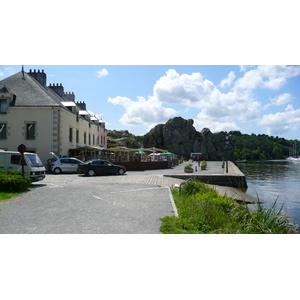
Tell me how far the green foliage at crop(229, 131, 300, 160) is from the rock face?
4131 cm

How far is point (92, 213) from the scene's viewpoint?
8.68 meters

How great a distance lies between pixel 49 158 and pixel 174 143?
5672 cm

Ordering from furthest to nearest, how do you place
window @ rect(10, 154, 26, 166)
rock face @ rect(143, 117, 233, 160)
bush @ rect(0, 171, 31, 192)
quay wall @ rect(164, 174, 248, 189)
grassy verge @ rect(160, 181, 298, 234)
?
rock face @ rect(143, 117, 233, 160) → quay wall @ rect(164, 174, 248, 189) → window @ rect(10, 154, 26, 166) → bush @ rect(0, 171, 31, 192) → grassy verge @ rect(160, 181, 298, 234)

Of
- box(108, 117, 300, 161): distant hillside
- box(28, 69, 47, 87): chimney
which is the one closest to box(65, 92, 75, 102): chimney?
box(28, 69, 47, 87): chimney

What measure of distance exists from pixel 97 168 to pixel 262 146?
415 ft

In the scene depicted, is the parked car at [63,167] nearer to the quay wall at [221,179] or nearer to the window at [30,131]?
the window at [30,131]

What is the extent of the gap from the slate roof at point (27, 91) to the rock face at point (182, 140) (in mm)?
53122

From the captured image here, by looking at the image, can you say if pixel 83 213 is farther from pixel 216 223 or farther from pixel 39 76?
pixel 39 76

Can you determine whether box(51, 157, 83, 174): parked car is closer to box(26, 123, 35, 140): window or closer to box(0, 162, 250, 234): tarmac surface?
box(26, 123, 35, 140): window

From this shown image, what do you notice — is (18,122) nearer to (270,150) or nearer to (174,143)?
(174,143)

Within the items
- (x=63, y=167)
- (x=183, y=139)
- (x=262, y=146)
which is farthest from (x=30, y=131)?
(x=262, y=146)

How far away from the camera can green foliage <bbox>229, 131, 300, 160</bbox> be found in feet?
423

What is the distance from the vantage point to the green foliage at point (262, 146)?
129m
